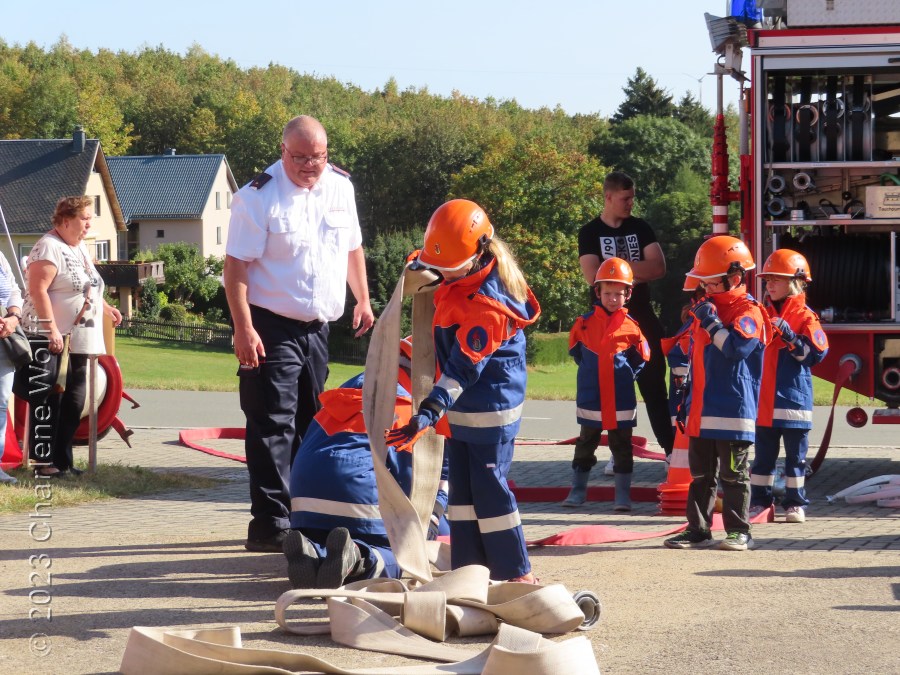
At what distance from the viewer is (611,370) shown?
8500 mm

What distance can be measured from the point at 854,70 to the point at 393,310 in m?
4.64

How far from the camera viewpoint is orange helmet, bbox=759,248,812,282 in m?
8.34

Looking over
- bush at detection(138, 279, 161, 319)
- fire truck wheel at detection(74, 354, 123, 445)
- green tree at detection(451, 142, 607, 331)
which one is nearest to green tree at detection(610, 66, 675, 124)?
green tree at detection(451, 142, 607, 331)

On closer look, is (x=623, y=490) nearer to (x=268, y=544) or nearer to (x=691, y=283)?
(x=691, y=283)

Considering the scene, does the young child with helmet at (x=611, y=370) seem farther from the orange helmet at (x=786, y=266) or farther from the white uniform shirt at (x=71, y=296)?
the white uniform shirt at (x=71, y=296)

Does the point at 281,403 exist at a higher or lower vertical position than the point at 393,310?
lower

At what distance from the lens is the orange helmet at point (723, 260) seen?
727cm

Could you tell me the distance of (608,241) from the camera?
9484 mm

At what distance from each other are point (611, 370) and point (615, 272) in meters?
0.63

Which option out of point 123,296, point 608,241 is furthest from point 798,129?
point 123,296

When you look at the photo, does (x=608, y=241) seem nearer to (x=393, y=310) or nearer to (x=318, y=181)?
(x=318, y=181)

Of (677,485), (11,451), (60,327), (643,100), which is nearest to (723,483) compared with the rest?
(677,485)

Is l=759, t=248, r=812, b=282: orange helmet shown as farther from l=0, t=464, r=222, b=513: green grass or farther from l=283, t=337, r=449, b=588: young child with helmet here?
l=0, t=464, r=222, b=513: green grass

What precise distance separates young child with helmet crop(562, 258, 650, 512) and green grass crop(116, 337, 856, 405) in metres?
9.96
